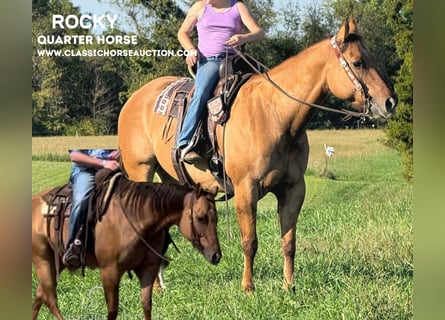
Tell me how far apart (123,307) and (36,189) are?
1017 millimetres

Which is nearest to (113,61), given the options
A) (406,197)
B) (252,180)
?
(252,180)

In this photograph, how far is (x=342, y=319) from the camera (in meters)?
5.06

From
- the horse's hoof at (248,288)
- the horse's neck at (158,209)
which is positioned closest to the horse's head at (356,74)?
the horse's neck at (158,209)

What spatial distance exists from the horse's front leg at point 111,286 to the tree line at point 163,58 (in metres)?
0.95

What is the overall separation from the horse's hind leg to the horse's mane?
700 mm

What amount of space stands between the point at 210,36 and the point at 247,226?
134 cm

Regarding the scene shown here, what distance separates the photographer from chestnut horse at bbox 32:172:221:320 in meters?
4.87

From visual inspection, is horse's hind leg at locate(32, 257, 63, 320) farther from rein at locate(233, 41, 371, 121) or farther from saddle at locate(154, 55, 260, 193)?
rein at locate(233, 41, 371, 121)

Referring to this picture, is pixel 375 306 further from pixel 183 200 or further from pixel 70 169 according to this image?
pixel 70 169

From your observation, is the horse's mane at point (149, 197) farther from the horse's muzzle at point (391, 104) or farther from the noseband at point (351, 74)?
the horse's muzzle at point (391, 104)

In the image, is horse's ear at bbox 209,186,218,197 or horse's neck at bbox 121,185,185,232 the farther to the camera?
horse's ear at bbox 209,186,218,197

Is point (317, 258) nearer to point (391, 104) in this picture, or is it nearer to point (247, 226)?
point (247, 226)

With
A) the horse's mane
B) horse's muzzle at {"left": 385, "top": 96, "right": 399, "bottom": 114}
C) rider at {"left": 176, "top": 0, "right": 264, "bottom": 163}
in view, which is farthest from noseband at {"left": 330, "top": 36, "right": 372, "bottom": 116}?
the horse's mane
